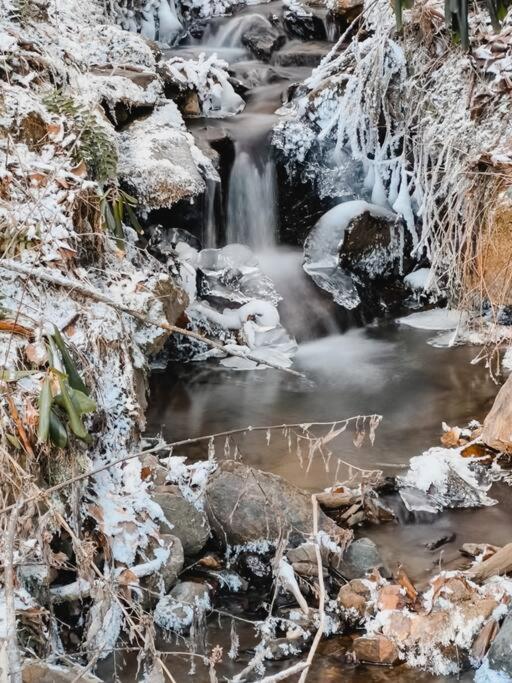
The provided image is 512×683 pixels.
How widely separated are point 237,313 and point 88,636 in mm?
4556

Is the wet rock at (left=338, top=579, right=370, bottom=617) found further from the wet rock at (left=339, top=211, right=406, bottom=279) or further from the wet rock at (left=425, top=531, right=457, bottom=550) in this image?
the wet rock at (left=339, top=211, right=406, bottom=279)

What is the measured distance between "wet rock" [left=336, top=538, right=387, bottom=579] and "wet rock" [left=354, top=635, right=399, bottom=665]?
20.0 inches

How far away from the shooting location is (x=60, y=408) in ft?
11.2

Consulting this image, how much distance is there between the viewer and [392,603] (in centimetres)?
369

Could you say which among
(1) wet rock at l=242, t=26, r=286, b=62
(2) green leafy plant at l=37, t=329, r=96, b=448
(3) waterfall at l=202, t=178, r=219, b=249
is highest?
(1) wet rock at l=242, t=26, r=286, b=62

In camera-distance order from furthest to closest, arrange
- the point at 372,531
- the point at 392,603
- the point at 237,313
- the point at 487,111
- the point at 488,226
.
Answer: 1. the point at 237,313
2. the point at 487,111
3. the point at 488,226
4. the point at 372,531
5. the point at 392,603

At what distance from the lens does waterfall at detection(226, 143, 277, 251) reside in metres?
8.11

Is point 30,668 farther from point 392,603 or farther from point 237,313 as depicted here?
point 237,313

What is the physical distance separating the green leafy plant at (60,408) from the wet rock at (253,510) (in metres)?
0.98

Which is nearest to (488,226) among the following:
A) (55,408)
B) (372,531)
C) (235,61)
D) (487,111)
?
(487,111)

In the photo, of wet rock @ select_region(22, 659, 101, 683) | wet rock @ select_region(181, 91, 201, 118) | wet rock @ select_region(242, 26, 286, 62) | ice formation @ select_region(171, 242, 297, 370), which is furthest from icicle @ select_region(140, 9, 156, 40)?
wet rock @ select_region(22, 659, 101, 683)

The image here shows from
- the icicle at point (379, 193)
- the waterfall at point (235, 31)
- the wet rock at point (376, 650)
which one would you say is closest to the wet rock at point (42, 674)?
the wet rock at point (376, 650)

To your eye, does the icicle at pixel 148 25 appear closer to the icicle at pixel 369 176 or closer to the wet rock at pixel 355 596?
the icicle at pixel 369 176

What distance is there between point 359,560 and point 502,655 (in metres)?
0.88
